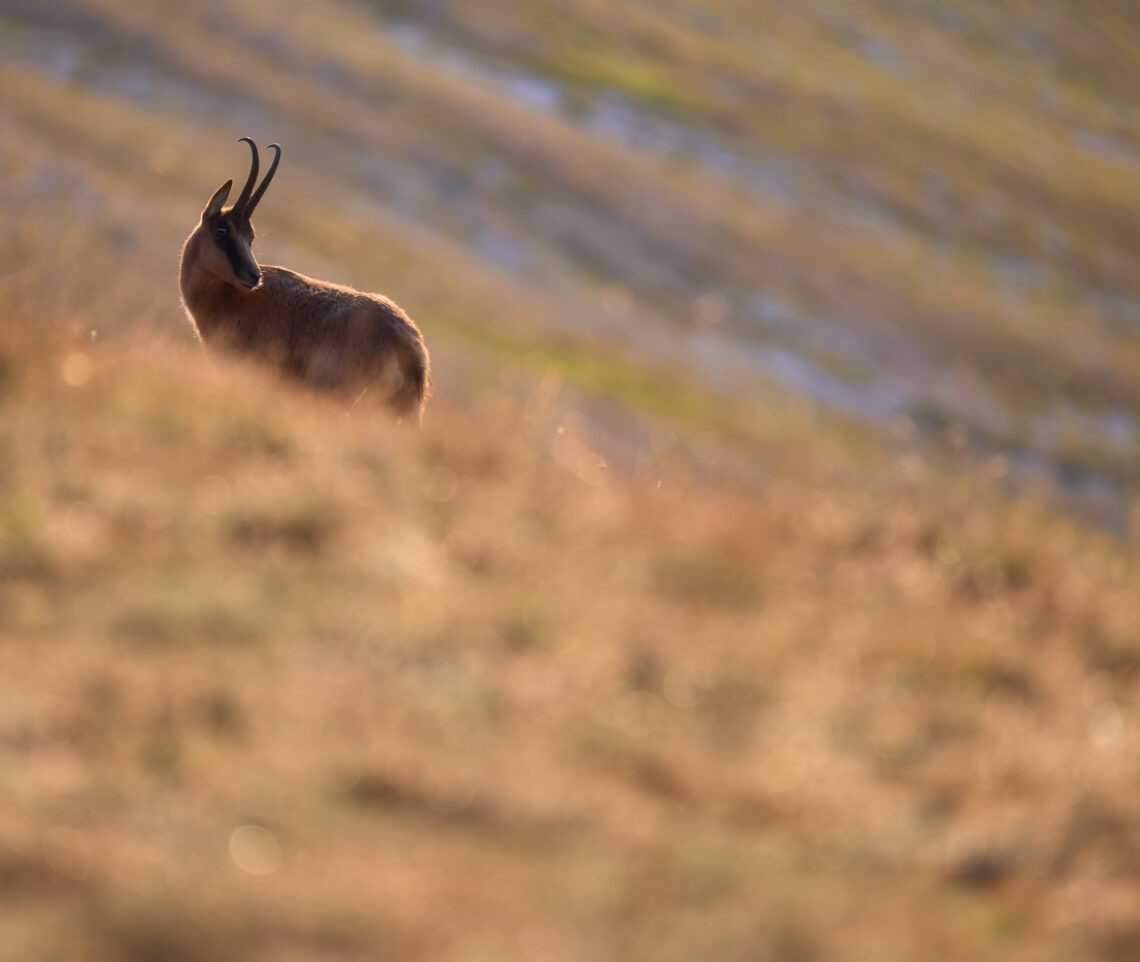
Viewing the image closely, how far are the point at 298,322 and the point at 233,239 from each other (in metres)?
1.47

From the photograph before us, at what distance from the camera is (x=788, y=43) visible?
3696 inches

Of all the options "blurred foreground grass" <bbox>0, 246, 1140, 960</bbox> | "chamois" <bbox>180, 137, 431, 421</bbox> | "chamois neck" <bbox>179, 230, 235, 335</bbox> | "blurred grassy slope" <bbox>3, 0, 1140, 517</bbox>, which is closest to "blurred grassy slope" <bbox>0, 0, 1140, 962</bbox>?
"blurred foreground grass" <bbox>0, 246, 1140, 960</bbox>

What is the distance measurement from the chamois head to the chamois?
10 millimetres

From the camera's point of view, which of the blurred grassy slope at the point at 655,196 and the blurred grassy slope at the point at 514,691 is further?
the blurred grassy slope at the point at 655,196

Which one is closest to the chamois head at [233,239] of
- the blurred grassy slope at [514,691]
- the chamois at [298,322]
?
the chamois at [298,322]

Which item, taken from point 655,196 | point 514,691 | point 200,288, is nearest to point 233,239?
point 200,288

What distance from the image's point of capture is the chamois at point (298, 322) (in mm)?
11977

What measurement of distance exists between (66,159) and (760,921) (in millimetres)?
36267

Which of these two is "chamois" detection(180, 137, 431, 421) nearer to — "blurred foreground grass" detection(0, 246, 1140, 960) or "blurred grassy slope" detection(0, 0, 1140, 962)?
"blurred grassy slope" detection(0, 0, 1140, 962)

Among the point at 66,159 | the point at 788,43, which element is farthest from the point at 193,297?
the point at 788,43

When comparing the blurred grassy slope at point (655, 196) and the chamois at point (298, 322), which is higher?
the blurred grassy slope at point (655, 196)

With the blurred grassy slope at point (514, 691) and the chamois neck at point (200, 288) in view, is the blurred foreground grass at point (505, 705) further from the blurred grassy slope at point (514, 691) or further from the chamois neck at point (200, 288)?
the chamois neck at point (200, 288)

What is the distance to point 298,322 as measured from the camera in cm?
1241

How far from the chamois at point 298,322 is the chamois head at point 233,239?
0.01 meters
